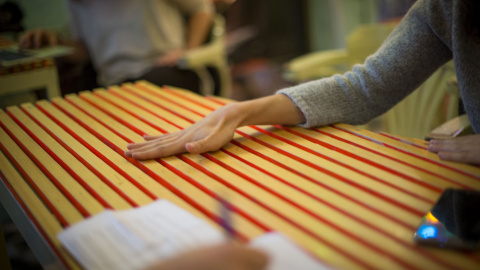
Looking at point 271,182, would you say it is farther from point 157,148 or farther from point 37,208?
point 37,208

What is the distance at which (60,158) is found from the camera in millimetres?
1029

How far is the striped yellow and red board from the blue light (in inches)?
0.7

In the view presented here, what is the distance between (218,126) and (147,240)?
434mm

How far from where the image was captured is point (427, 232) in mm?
657

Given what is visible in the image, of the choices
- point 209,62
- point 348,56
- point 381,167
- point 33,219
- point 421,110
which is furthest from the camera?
point 209,62

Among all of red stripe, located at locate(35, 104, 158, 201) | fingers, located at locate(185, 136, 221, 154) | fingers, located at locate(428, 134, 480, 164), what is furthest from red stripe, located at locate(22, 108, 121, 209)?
fingers, located at locate(428, 134, 480, 164)

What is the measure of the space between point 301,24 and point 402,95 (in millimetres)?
3471

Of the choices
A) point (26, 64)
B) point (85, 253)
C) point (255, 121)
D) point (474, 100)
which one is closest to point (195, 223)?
point (85, 253)

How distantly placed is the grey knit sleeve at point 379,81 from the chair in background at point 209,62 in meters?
1.18

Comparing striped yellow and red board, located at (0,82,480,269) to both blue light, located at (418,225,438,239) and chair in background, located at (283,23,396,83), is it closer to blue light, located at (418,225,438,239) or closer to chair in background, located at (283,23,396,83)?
blue light, located at (418,225,438,239)

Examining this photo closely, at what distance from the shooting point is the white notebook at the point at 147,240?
617mm

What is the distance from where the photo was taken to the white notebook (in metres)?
0.62

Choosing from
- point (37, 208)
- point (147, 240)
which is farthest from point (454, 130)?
point (37, 208)

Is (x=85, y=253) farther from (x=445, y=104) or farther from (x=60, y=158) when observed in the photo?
(x=445, y=104)
